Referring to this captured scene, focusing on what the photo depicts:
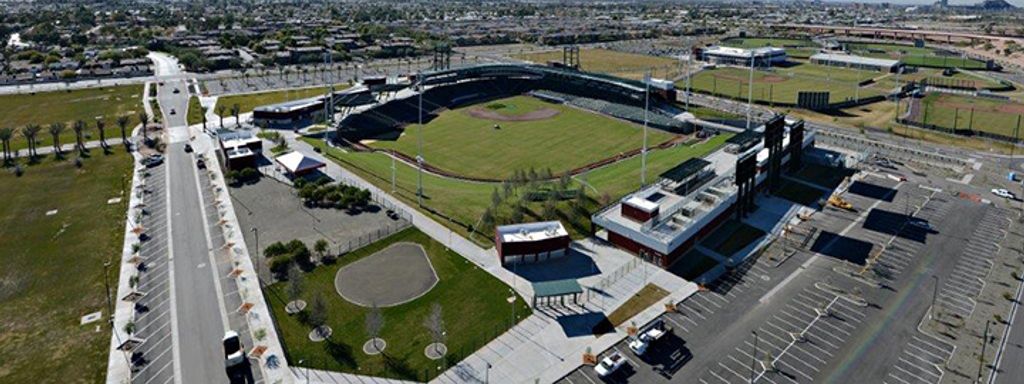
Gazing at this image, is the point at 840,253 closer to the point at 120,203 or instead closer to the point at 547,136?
the point at 547,136

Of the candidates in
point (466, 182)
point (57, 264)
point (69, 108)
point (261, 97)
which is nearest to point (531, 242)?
point (466, 182)

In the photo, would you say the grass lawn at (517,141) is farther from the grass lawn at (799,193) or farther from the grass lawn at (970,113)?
the grass lawn at (970,113)

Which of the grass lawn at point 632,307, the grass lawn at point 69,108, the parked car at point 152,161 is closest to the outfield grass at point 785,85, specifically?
the grass lawn at point 632,307

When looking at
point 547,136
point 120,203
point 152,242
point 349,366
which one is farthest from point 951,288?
point 120,203

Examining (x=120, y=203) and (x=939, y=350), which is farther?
(x=120, y=203)

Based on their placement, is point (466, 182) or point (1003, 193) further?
point (466, 182)

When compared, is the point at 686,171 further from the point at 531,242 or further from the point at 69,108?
the point at 69,108

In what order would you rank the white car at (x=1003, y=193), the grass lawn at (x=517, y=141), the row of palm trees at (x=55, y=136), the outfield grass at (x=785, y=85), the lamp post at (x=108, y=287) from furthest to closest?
1. the outfield grass at (x=785, y=85)
2. the row of palm trees at (x=55, y=136)
3. the grass lawn at (x=517, y=141)
4. the white car at (x=1003, y=193)
5. the lamp post at (x=108, y=287)
